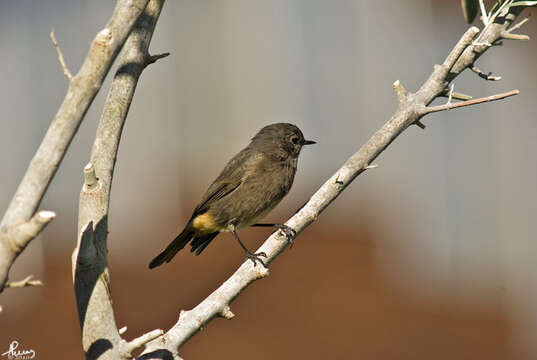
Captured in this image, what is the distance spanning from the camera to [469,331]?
8.98 meters

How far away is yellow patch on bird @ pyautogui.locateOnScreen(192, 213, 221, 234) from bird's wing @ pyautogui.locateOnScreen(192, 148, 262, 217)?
0.07 metres

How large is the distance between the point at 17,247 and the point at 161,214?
283 inches

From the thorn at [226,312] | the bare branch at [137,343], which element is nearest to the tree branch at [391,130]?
the thorn at [226,312]

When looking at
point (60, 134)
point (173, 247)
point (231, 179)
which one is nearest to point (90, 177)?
point (60, 134)

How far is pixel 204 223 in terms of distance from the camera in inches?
218

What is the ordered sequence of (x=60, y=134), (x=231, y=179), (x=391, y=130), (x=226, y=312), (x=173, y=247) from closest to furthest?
(x=60, y=134), (x=226, y=312), (x=391, y=130), (x=173, y=247), (x=231, y=179)

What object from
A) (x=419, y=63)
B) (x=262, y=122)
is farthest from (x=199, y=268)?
(x=419, y=63)

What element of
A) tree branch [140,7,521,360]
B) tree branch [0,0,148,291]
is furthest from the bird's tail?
tree branch [0,0,148,291]

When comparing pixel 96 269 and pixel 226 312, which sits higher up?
pixel 96 269

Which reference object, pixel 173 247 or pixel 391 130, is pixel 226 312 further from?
pixel 173 247

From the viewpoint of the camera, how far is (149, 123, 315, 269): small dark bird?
17.9 feet

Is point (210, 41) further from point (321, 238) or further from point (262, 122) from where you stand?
point (321, 238)

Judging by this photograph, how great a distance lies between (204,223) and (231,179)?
16.8 inches

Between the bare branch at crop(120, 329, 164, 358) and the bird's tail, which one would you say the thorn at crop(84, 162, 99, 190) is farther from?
the bird's tail
